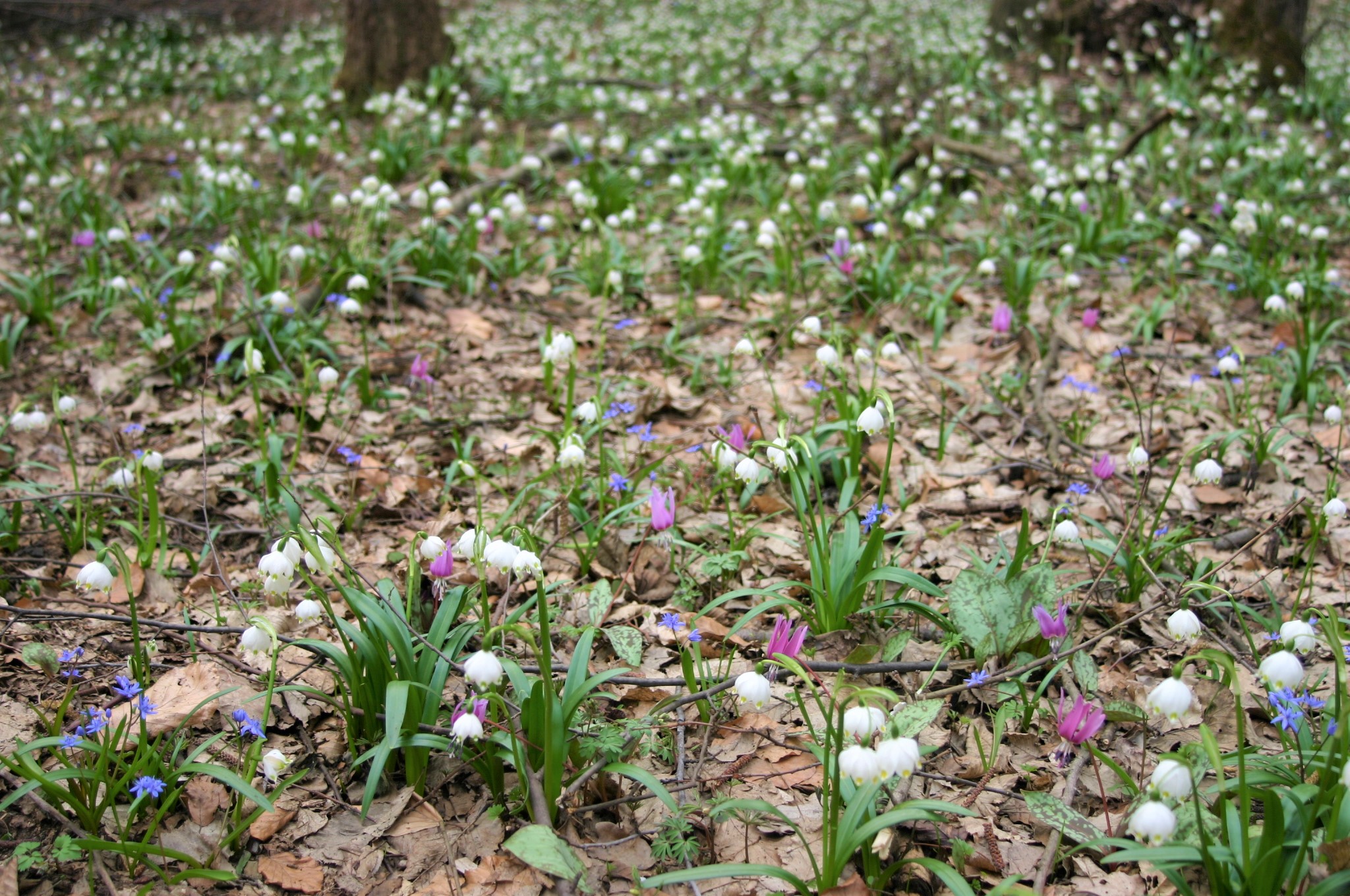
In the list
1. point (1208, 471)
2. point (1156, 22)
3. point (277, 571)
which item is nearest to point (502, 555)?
point (277, 571)

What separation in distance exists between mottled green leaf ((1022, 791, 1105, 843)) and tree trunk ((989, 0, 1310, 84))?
816 cm

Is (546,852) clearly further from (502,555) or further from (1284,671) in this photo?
(1284,671)

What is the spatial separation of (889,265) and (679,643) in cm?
270

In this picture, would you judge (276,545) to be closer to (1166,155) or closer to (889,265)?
(889,265)

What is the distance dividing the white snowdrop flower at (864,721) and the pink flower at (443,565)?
0.93 m

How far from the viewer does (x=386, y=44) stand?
7180 mm

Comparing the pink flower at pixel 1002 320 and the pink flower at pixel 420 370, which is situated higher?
the pink flower at pixel 1002 320

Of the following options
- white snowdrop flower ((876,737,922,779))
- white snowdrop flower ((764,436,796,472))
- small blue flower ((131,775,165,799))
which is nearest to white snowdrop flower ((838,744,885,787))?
white snowdrop flower ((876,737,922,779))

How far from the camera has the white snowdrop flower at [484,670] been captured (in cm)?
157

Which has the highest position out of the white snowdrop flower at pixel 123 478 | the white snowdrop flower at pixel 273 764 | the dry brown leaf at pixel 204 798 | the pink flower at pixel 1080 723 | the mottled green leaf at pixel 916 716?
the white snowdrop flower at pixel 123 478

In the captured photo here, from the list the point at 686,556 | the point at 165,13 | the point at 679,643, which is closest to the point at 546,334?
Answer: the point at 686,556

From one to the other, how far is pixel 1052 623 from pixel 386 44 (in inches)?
279

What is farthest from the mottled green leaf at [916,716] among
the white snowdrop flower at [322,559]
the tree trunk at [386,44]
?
the tree trunk at [386,44]

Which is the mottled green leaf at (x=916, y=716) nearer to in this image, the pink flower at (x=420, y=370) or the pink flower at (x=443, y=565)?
the pink flower at (x=443, y=565)
